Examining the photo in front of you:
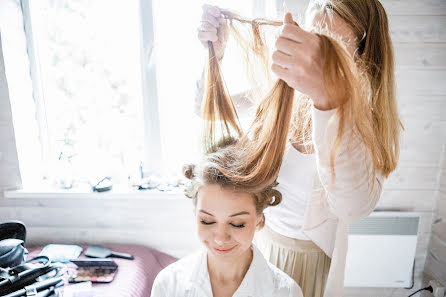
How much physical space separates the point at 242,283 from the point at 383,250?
Answer: 3.72 feet

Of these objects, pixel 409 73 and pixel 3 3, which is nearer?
pixel 409 73

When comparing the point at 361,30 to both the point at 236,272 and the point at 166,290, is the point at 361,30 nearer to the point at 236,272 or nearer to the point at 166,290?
the point at 236,272

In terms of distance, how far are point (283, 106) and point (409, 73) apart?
4.08ft

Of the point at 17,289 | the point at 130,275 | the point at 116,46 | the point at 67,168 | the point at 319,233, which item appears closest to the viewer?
the point at 319,233

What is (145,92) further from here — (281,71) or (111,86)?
(281,71)

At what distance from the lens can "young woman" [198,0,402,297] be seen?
1.59 feet

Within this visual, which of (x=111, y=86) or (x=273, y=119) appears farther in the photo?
(x=111, y=86)

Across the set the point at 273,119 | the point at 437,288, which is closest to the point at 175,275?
the point at 273,119

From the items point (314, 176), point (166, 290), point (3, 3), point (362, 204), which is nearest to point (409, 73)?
point (314, 176)

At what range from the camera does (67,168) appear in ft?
6.43

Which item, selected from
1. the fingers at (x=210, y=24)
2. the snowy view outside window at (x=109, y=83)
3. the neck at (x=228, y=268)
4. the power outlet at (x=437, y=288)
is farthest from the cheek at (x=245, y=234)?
the power outlet at (x=437, y=288)

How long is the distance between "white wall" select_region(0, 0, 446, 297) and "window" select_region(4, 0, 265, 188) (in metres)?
0.18

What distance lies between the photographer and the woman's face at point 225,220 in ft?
2.60

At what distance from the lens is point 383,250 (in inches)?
63.2
